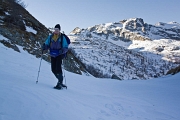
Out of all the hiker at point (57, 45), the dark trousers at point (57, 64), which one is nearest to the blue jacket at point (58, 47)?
the hiker at point (57, 45)

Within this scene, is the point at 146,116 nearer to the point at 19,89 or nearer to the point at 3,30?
the point at 19,89

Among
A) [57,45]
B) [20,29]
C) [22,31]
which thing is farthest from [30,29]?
[57,45]

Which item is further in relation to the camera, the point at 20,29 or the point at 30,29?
the point at 30,29

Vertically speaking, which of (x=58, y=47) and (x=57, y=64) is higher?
(x=58, y=47)

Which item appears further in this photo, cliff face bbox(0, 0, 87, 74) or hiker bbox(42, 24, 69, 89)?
cliff face bbox(0, 0, 87, 74)

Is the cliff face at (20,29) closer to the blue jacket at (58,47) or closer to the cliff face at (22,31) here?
the cliff face at (22,31)

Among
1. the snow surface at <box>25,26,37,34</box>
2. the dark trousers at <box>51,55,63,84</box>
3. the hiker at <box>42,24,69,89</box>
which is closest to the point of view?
the hiker at <box>42,24,69,89</box>

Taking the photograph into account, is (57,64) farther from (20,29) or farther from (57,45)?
(20,29)

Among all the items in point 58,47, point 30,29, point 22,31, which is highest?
point 30,29

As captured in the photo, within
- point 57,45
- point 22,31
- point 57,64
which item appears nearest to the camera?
point 57,45

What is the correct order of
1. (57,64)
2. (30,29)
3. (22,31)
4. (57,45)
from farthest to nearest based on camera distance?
(30,29) < (22,31) < (57,64) < (57,45)

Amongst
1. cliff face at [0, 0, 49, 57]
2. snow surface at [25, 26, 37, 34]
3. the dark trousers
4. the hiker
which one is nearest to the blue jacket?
the hiker

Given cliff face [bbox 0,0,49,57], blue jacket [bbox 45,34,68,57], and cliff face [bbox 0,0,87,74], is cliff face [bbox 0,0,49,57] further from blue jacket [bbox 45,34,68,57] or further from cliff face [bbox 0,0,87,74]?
blue jacket [bbox 45,34,68,57]

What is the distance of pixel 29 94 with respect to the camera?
5.07m
